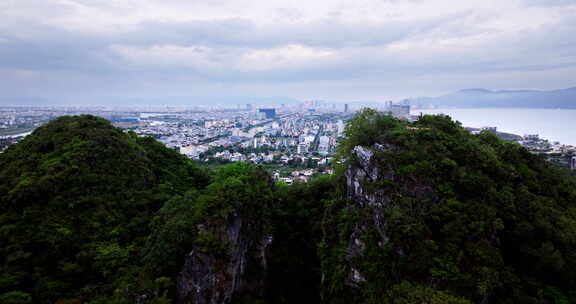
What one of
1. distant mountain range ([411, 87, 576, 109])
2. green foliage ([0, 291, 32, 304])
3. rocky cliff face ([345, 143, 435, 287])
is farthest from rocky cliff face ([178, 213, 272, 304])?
distant mountain range ([411, 87, 576, 109])

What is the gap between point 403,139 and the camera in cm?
1138

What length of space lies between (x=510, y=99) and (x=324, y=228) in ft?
542

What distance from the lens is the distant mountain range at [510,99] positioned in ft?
328

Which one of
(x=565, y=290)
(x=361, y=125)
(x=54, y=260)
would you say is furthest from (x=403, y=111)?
(x=54, y=260)

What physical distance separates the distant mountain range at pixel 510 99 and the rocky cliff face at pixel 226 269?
12407 centimetres

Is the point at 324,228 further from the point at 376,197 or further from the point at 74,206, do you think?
the point at 74,206

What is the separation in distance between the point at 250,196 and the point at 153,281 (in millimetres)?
5043

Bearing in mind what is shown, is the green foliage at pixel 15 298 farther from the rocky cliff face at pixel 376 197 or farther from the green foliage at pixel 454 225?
the rocky cliff face at pixel 376 197

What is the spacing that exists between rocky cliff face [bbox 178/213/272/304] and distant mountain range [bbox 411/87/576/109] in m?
124

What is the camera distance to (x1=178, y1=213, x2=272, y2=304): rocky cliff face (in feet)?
29.8

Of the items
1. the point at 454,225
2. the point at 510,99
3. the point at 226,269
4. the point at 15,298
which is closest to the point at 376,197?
the point at 454,225

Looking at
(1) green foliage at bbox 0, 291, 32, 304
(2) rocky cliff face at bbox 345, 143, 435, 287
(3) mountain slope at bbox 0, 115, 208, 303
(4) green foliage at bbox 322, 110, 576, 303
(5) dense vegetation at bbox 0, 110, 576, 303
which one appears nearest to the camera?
(1) green foliage at bbox 0, 291, 32, 304

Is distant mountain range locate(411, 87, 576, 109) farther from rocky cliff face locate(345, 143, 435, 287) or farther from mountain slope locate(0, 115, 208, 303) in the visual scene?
mountain slope locate(0, 115, 208, 303)

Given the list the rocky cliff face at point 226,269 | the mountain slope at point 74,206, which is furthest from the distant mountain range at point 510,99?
the mountain slope at point 74,206
